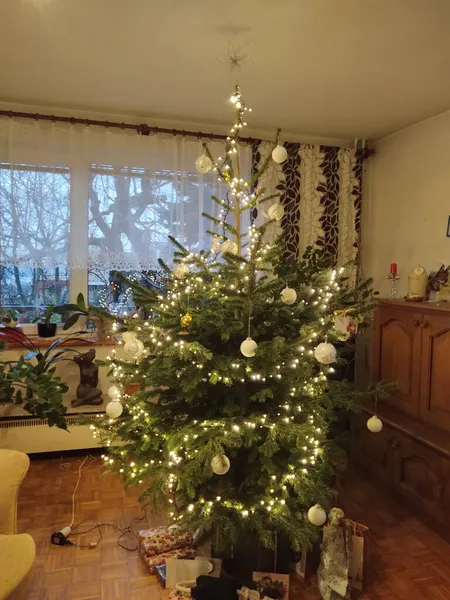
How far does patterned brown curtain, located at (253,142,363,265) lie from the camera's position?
3531 mm

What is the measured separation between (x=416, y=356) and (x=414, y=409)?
1.03 ft

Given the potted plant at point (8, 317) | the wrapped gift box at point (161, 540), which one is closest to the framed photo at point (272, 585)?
the wrapped gift box at point (161, 540)

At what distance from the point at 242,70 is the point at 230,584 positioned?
235 cm

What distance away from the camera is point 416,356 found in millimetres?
2730

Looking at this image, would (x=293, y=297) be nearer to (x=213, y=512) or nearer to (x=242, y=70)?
(x=213, y=512)

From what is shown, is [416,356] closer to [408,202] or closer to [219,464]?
[408,202]

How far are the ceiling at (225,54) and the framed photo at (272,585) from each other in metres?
2.25

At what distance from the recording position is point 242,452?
194cm

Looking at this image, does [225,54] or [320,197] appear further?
[320,197]

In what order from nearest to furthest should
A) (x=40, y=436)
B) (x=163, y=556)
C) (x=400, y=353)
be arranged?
(x=163, y=556) → (x=400, y=353) → (x=40, y=436)

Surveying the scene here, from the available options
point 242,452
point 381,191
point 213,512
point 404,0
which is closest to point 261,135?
point 381,191

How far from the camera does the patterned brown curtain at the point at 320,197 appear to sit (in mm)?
3531

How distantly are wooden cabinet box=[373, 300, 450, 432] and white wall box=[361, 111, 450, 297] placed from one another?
520 mm

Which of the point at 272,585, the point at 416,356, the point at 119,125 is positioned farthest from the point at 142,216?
the point at 272,585
